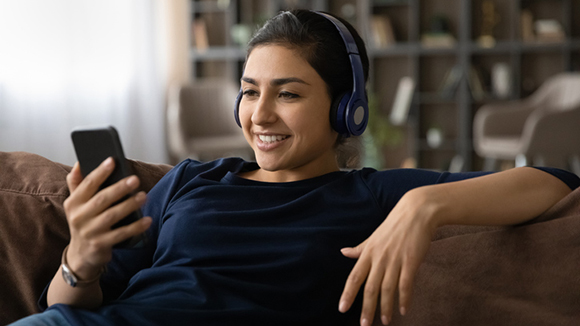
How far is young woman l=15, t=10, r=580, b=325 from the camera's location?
85 centimetres

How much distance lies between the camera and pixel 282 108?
113cm

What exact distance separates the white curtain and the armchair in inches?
114

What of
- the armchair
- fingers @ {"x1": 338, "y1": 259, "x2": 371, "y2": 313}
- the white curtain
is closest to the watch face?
fingers @ {"x1": 338, "y1": 259, "x2": 371, "y2": 313}

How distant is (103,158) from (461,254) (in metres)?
0.62

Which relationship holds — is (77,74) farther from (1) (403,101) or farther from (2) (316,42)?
(2) (316,42)

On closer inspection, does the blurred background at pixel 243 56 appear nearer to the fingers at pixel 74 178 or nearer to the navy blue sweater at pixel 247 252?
the navy blue sweater at pixel 247 252

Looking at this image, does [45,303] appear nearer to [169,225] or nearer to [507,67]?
[169,225]

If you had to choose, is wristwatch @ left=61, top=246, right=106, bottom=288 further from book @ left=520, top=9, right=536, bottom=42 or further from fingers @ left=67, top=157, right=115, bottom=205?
book @ left=520, top=9, right=536, bottom=42

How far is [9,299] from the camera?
46.1 inches

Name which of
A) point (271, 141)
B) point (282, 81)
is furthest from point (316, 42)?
point (271, 141)

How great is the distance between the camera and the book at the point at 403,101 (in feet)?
17.6

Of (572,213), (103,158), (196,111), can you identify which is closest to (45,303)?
Result: (103,158)

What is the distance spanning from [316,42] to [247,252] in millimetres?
441

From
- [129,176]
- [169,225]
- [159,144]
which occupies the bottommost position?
[159,144]
